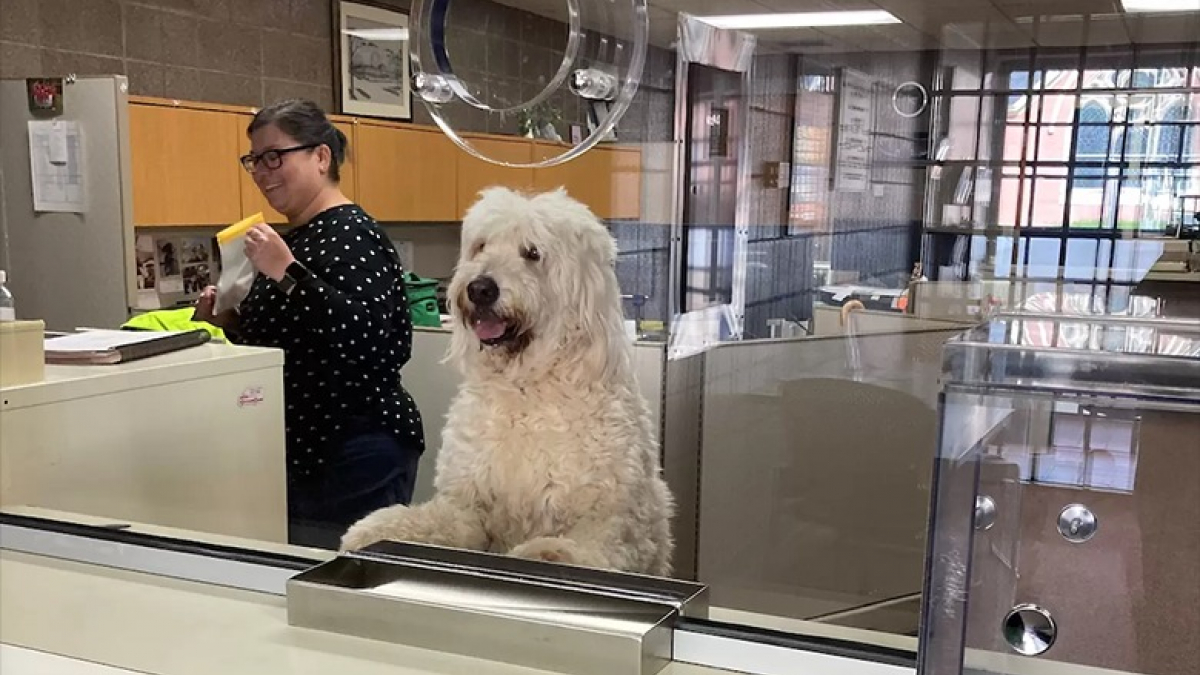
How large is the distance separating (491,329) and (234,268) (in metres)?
0.63

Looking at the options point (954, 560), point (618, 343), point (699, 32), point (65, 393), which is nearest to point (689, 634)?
point (954, 560)

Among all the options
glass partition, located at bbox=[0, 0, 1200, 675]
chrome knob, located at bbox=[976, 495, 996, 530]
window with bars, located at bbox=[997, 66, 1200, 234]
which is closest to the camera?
chrome knob, located at bbox=[976, 495, 996, 530]

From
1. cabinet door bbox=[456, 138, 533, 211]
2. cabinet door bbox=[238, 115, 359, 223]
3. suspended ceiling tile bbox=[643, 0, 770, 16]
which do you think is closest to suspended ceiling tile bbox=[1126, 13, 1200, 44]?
suspended ceiling tile bbox=[643, 0, 770, 16]

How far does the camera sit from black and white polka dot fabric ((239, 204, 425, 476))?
1.43 m

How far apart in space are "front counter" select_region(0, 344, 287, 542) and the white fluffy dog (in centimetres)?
26

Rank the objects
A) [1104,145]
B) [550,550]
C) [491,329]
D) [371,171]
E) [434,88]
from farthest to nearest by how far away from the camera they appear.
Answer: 1. [1104,145]
2. [371,171]
3. [434,88]
4. [491,329]
5. [550,550]

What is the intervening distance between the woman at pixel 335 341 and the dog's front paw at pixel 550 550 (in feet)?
1.37

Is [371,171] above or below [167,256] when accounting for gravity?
above

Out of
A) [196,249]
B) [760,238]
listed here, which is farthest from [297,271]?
[760,238]

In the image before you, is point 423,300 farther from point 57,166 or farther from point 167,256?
point 57,166

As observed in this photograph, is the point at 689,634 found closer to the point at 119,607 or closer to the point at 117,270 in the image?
the point at 119,607

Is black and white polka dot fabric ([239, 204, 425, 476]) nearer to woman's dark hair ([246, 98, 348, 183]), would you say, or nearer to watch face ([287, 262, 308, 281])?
watch face ([287, 262, 308, 281])

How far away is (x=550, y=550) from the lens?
0.98 meters

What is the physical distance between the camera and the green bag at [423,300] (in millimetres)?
1282
